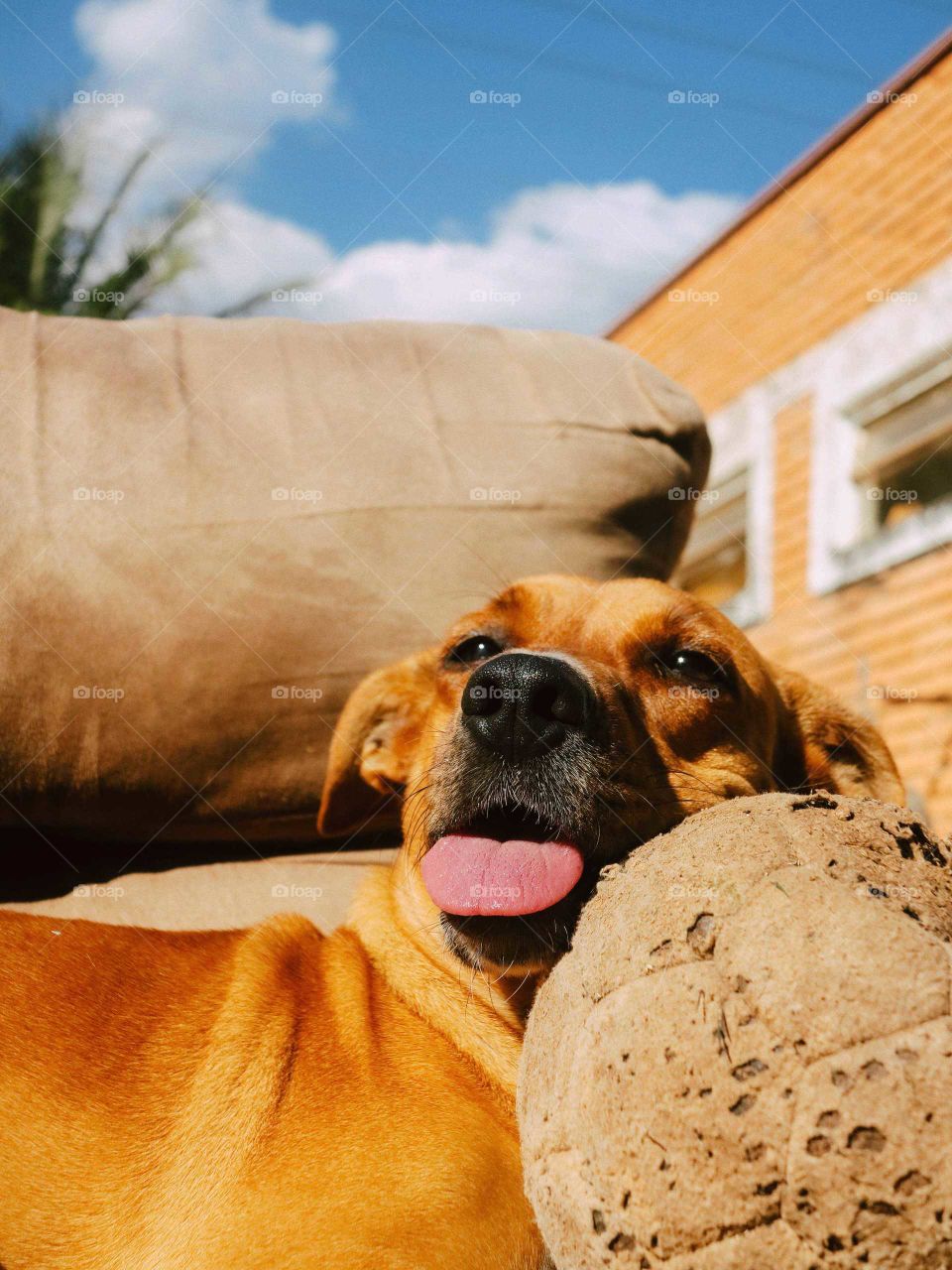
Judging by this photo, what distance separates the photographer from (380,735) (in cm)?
317

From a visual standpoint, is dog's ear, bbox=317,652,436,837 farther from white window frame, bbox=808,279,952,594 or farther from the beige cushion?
white window frame, bbox=808,279,952,594

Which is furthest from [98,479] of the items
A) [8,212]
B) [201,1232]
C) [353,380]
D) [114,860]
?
[8,212]

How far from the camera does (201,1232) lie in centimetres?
193

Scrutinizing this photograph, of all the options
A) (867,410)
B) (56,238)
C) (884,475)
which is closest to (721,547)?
(884,475)

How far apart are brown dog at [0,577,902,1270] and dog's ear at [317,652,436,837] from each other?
31cm

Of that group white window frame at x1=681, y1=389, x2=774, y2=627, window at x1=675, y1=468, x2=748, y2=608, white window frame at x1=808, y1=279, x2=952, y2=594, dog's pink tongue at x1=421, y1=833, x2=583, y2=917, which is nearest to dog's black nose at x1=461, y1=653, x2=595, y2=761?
dog's pink tongue at x1=421, y1=833, x2=583, y2=917

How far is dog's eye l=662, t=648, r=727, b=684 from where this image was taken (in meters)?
2.77

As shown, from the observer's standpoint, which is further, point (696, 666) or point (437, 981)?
point (696, 666)

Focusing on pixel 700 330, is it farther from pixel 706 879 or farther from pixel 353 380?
pixel 706 879

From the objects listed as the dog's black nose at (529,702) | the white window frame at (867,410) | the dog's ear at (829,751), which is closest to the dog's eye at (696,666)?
the dog's ear at (829,751)

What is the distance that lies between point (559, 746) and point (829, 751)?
115 cm

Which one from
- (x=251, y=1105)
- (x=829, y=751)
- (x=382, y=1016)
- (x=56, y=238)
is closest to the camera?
(x=251, y=1105)

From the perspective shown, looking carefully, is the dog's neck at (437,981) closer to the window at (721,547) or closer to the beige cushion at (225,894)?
the beige cushion at (225,894)

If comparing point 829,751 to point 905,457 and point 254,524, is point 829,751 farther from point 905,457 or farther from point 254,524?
point 905,457
